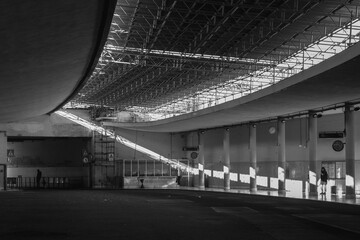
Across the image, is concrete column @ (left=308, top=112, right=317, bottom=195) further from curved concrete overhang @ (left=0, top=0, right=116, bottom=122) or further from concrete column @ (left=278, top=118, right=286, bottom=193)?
curved concrete overhang @ (left=0, top=0, right=116, bottom=122)

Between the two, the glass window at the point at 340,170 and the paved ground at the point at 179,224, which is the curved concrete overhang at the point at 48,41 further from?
the glass window at the point at 340,170

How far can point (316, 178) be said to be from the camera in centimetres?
3844

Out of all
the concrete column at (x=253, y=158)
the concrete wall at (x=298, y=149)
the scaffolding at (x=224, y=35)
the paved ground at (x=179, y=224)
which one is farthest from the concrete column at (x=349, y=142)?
the concrete column at (x=253, y=158)

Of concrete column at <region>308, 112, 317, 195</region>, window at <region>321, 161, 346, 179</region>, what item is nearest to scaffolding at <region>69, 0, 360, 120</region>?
concrete column at <region>308, 112, 317, 195</region>

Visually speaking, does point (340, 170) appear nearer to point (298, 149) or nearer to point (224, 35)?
point (298, 149)

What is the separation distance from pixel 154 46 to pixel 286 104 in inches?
354

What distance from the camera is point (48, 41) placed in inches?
640

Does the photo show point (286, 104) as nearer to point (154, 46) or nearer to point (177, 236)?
point (154, 46)

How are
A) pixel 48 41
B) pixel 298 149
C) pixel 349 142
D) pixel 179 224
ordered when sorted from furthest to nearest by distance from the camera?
pixel 298 149 → pixel 349 142 → pixel 179 224 → pixel 48 41

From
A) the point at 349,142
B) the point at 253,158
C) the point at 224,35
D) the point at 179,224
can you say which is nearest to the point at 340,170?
the point at 349,142

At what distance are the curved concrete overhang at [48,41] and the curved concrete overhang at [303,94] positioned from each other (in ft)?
31.5

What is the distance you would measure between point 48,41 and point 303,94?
57.5ft

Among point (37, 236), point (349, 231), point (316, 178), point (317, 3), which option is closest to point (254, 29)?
point (317, 3)

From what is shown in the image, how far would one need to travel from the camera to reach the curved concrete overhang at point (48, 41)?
41.8 feet
